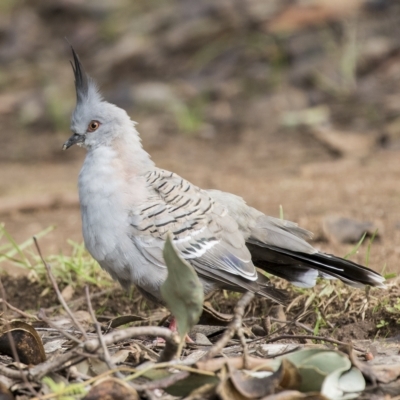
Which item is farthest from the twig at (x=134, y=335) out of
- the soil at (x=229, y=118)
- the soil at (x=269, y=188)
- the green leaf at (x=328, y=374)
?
the soil at (x=229, y=118)

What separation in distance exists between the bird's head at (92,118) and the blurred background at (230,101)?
1482mm

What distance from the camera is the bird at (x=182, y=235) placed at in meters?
4.01

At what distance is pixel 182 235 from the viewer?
4090 mm

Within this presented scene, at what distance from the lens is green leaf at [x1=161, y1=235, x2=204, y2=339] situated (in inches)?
113

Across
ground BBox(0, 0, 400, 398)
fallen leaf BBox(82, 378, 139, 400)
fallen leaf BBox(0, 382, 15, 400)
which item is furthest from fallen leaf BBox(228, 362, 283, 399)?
ground BBox(0, 0, 400, 398)

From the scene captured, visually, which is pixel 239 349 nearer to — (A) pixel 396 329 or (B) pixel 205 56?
(A) pixel 396 329

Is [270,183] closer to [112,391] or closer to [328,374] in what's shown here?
[328,374]

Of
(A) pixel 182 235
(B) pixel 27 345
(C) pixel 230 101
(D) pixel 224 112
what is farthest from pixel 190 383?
(C) pixel 230 101

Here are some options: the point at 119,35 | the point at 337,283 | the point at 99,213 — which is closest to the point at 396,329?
the point at 337,283

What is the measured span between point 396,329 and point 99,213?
1.61 metres

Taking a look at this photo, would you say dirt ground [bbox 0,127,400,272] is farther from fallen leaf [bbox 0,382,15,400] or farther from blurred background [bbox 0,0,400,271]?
fallen leaf [bbox 0,382,15,400]

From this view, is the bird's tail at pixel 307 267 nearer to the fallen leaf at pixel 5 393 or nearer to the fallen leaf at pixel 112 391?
the fallen leaf at pixel 112 391

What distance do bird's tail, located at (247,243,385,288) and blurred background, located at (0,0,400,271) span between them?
3.50ft

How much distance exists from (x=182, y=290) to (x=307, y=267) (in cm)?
146
